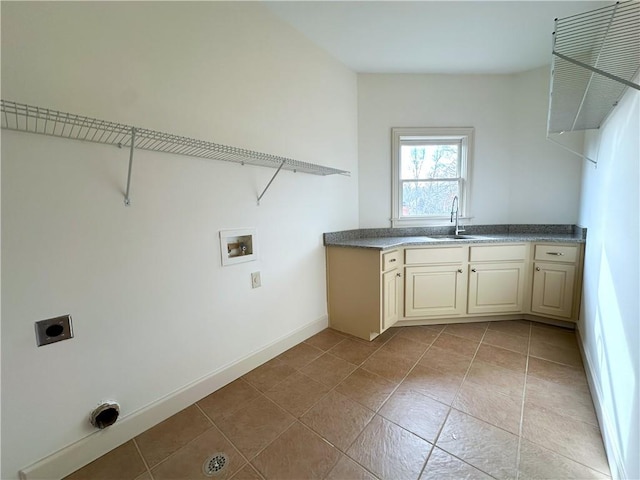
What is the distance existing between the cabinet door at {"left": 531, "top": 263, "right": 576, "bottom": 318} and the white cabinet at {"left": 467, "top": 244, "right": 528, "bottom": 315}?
11 centimetres

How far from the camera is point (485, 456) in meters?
1.22

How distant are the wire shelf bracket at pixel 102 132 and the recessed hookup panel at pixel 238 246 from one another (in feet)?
1.63

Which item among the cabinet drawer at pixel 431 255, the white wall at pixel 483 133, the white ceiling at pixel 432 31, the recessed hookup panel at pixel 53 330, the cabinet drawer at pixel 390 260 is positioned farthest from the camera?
the white wall at pixel 483 133

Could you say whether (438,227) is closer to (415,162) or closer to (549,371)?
(415,162)

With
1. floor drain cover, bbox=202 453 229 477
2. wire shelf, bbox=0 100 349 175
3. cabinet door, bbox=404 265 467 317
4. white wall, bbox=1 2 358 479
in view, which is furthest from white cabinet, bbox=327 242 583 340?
floor drain cover, bbox=202 453 229 477

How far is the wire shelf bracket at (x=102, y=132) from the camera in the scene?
99 centimetres

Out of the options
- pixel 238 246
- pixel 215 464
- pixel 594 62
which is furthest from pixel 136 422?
pixel 594 62

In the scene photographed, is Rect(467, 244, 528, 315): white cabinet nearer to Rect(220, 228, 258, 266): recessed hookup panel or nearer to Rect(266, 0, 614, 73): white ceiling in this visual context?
Rect(266, 0, 614, 73): white ceiling

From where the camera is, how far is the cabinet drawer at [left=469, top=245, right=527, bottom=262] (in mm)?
2553

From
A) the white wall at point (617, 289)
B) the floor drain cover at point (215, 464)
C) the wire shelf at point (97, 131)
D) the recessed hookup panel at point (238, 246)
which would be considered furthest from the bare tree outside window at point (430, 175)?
the floor drain cover at point (215, 464)

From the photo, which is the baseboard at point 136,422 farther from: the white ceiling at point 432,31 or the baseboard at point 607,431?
the white ceiling at point 432,31

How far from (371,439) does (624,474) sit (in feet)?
3.24

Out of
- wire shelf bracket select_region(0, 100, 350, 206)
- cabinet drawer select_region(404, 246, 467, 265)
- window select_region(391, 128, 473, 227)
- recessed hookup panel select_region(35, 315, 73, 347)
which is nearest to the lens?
wire shelf bracket select_region(0, 100, 350, 206)

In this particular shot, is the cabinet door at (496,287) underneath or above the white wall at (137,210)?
underneath
